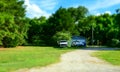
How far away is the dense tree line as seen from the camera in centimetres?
6603

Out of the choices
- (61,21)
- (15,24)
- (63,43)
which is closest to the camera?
(15,24)

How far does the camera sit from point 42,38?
9394 cm

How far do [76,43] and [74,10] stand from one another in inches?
1352

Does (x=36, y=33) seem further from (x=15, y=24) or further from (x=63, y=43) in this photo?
(x=63, y=43)

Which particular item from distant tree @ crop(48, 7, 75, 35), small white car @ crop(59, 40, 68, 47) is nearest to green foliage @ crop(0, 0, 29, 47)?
small white car @ crop(59, 40, 68, 47)

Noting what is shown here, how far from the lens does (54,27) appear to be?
90.7m

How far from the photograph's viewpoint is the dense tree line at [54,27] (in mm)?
66031

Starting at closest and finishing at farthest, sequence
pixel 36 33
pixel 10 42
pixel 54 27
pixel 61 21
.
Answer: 1. pixel 10 42
2. pixel 61 21
3. pixel 54 27
4. pixel 36 33

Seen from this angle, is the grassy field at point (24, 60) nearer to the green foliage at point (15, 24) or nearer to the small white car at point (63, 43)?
the green foliage at point (15, 24)

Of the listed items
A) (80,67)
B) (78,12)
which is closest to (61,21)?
(78,12)

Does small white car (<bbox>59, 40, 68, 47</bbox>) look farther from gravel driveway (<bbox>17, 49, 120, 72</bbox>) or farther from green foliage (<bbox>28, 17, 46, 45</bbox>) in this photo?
gravel driveway (<bbox>17, 49, 120, 72</bbox>)

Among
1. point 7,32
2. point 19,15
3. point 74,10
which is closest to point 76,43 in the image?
point 19,15

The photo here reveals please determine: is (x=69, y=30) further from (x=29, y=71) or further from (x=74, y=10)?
(x=29, y=71)

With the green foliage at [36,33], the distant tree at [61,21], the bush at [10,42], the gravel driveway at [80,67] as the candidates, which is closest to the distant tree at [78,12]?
the green foliage at [36,33]
